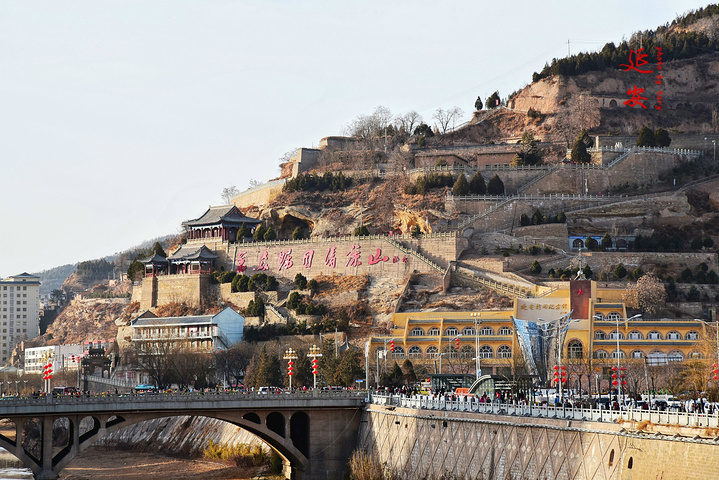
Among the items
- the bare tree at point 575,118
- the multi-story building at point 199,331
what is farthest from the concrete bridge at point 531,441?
the bare tree at point 575,118

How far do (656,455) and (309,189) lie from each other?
81.1 meters

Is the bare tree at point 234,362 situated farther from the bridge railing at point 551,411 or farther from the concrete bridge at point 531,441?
the concrete bridge at point 531,441

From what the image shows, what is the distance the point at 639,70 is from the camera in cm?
12644

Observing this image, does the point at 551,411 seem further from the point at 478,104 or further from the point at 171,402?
the point at 478,104

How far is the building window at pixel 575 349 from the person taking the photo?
77.9 m

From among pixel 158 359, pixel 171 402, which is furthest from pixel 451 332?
pixel 171 402

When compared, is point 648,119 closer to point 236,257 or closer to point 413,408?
point 236,257

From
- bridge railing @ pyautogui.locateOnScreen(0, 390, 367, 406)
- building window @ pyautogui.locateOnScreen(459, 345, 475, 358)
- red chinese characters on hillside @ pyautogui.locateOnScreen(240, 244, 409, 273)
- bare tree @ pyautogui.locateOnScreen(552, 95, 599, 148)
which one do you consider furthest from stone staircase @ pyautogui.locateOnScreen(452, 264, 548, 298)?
bare tree @ pyautogui.locateOnScreen(552, 95, 599, 148)

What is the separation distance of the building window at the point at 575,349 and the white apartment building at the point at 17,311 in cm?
10636

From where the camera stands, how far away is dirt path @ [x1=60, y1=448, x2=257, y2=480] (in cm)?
6688

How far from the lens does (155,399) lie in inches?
2162

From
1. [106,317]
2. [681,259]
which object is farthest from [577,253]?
[106,317]

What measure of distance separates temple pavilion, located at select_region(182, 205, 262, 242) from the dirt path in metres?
32.2

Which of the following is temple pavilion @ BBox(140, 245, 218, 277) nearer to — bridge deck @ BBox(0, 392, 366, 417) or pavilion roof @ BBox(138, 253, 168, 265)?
pavilion roof @ BBox(138, 253, 168, 265)
